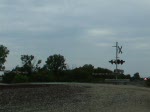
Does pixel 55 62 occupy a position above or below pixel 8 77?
above

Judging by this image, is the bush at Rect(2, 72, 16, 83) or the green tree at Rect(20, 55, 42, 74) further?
the green tree at Rect(20, 55, 42, 74)

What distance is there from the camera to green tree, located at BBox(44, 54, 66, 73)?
112 meters

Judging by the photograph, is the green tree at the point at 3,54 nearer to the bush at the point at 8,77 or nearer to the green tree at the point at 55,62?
the green tree at the point at 55,62

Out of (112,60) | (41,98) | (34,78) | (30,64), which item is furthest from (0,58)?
(41,98)

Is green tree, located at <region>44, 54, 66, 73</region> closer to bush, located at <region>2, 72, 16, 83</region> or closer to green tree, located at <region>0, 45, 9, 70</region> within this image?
green tree, located at <region>0, 45, 9, 70</region>

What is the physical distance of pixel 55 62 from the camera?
114 m

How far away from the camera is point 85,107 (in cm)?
2106

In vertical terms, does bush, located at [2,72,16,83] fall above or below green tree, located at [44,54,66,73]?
below

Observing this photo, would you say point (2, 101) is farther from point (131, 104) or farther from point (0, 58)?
point (0, 58)

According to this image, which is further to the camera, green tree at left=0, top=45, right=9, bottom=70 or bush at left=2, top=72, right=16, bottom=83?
green tree at left=0, top=45, right=9, bottom=70

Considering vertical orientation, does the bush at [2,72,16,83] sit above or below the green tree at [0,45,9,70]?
below

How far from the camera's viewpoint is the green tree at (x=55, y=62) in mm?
112250

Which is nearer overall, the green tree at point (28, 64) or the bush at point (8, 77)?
the bush at point (8, 77)

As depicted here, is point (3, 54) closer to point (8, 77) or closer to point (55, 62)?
point (55, 62)
